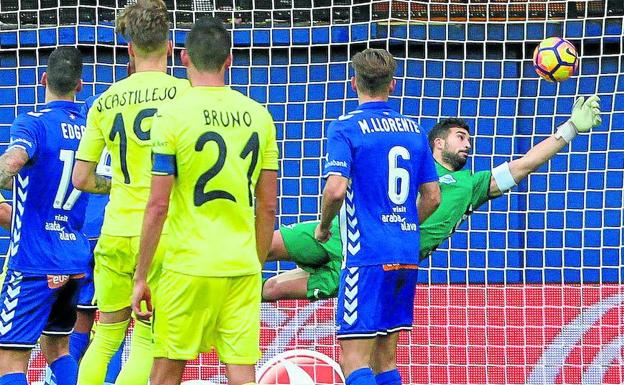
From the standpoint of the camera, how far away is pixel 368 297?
19.5 feet

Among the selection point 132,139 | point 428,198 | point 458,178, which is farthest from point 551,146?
point 132,139

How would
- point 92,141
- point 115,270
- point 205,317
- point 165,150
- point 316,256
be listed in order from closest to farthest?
point 165,150 < point 205,317 < point 92,141 < point 115,270 < point 316,256

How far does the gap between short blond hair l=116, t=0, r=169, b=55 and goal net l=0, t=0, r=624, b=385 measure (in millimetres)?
4147

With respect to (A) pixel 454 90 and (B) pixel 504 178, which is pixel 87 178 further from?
(A) pixel 454 90

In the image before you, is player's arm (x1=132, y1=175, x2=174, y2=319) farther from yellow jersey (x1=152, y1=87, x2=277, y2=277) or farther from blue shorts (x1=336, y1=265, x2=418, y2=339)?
blue shorts (x1=336, y1=265, x2=418, y2=339)

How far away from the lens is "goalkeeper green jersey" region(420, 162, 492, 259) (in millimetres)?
6953

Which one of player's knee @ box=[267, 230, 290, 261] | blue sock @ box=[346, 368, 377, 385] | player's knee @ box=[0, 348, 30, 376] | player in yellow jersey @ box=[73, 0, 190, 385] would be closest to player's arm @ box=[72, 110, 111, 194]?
player in yellow jersey @ box=[73, 0, 190, 385]

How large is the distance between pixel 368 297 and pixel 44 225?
5.55ft

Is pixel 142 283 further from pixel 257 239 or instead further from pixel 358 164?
pixel 358 164

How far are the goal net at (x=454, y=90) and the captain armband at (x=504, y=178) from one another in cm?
219

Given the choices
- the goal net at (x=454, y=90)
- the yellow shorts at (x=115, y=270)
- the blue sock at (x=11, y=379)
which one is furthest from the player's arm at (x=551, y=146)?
the blue sock at (x=11, y=379)

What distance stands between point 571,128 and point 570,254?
4.57m

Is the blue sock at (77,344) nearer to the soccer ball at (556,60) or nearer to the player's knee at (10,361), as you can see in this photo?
the player's knee at (10,361)

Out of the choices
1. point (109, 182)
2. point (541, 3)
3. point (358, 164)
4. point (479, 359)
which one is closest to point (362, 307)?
point (358, 164)
